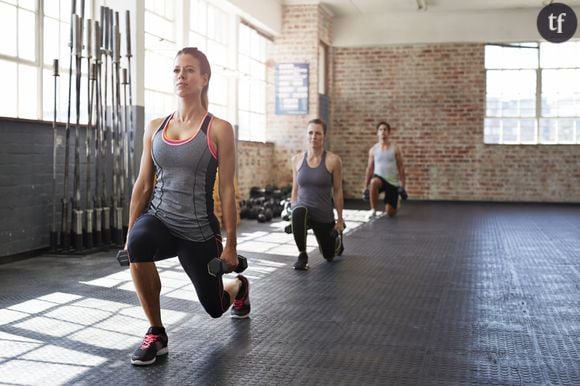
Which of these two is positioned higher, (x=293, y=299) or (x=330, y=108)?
(x=330, y=108)

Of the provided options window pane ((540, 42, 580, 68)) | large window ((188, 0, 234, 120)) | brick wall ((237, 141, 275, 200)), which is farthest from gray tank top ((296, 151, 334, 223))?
window pane ((540, 42, 580, 68))

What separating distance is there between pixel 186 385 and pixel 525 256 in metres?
4.58

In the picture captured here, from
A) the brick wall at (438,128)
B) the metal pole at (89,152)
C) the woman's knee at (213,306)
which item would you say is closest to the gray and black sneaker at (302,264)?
the metal pole at (89,152)

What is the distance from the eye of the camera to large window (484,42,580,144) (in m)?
13.7

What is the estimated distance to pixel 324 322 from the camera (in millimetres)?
3861

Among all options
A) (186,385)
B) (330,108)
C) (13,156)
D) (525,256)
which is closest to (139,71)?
(13,156)

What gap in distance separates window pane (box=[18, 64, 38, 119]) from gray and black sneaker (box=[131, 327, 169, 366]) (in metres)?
3.71

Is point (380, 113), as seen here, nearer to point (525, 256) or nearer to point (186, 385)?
point (525, 256)

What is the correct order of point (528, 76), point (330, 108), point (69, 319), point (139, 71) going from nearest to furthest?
point (69, 319)
point (139, 71)
point (528, 76)
point (330, 108)

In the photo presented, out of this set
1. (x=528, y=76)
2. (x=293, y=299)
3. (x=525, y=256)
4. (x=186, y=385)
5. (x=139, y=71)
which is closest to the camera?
(x=186, y=385)

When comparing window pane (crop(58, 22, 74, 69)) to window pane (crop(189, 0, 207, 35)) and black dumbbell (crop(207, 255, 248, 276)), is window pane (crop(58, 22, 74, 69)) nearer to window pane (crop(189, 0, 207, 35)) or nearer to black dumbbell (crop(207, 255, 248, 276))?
window pane (crop(189, 0, 207, 35))

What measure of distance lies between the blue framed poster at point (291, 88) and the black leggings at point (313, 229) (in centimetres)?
739

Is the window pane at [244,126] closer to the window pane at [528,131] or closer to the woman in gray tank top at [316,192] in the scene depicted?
the window pane at [528,131]

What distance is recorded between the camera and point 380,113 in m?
14.6
